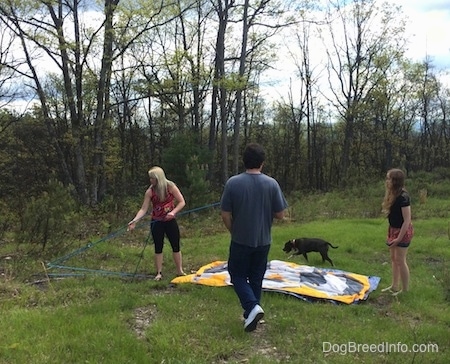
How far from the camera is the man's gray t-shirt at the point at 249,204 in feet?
14.5

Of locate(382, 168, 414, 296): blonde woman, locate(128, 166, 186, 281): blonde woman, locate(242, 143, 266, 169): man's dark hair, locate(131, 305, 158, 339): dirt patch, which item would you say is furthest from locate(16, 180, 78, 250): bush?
locate(382, 168, 414, 296): blonde woman

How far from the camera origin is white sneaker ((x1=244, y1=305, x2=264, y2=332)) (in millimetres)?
4355

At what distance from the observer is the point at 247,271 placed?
15.3ft

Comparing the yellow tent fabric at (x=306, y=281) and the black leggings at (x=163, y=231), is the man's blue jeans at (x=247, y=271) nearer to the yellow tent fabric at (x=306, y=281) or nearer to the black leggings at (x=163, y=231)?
the yellow tent fabric at (x=306, y=281)

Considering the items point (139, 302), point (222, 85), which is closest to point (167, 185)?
point (139, 302)

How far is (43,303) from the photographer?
5328 millimetres

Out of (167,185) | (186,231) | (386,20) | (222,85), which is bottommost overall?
(186,231)

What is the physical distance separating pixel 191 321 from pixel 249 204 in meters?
1.43

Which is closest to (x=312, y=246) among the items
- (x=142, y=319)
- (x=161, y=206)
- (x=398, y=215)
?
(x=398, y=215)

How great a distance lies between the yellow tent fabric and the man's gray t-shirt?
1.72 m

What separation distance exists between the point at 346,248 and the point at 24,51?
1398cm

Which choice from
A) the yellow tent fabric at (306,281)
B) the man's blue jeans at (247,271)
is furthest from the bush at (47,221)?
the man's blue jeans at (247,271)

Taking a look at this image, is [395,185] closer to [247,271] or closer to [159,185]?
[247,271]

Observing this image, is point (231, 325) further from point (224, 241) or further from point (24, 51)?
point (24, 51)
